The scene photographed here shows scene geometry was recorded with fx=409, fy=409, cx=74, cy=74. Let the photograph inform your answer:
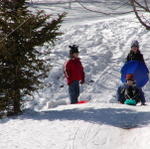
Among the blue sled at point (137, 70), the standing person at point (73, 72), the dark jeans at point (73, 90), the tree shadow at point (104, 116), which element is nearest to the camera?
the tree shadow at point (104, 116)

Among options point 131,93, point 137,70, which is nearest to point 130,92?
point 131,93

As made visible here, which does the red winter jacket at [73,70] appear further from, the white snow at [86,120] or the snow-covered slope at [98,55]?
the snow-covered slope at [98,55]

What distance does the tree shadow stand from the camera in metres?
8.48

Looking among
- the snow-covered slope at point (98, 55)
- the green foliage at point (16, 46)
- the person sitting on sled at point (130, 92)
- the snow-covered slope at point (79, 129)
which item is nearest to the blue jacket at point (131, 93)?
the person sitting on sled at point (130, 92)

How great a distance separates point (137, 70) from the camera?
11742 millimetres

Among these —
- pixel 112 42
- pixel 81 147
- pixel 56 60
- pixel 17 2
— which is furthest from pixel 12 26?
pixel 112 42

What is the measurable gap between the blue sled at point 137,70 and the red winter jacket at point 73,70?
1.57m

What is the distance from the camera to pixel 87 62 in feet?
51.8

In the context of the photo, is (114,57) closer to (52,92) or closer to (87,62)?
(87,62)

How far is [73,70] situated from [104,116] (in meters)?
2.38

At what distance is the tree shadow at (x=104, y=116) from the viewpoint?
848cm

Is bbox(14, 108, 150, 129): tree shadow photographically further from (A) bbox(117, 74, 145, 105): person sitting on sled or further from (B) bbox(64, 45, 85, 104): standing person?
(B) bbox(64, 45, 85, 104): standing person

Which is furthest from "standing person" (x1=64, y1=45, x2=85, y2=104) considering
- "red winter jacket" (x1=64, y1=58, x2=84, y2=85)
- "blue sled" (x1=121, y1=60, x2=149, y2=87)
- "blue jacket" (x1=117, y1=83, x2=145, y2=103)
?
"blue sled" (x1=121, y1=60, x2=149, y2=87)

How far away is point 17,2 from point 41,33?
851 millimetres
